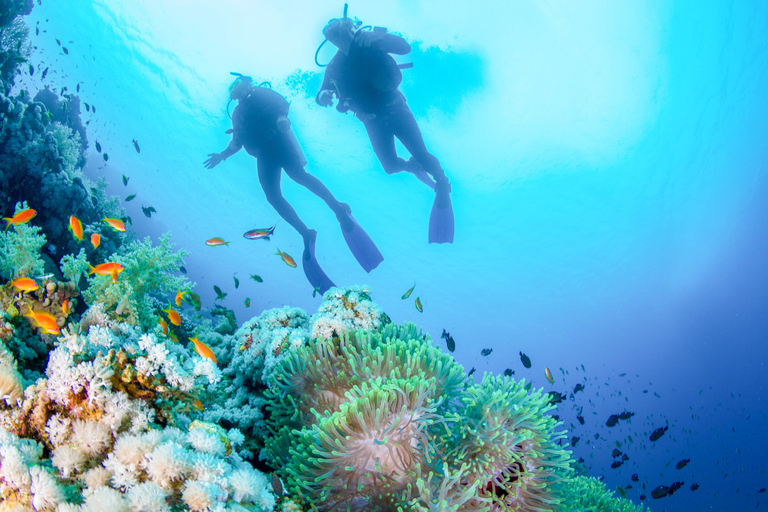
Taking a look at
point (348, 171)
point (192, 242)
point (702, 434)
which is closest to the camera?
point (348, 171)

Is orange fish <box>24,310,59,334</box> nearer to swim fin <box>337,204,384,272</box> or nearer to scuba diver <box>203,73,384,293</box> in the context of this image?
scuba diver <box>203,73,384,293</box>

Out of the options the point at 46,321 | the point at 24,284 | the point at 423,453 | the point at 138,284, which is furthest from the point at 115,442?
the point at 138,284

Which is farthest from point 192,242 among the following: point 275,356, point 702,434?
point 702,434

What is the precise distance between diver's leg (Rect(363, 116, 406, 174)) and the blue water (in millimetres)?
8358

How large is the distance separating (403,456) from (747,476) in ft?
166

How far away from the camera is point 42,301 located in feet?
9.89

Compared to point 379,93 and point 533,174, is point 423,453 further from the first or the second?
point 533,174

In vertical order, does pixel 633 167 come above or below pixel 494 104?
above

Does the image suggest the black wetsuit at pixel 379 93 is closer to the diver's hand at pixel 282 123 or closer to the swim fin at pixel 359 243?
the diver's hand at pixel 282 123

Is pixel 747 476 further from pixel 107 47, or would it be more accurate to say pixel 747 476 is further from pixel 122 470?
pixel 107 47

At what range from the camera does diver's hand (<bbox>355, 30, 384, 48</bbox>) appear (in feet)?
25.9

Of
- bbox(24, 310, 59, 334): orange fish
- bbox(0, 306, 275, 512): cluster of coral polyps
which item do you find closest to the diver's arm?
bbox(24, 310, 59, 334): orange fish

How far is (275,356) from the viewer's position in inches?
131

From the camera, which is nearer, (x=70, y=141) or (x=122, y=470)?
(x=122, y=470)
